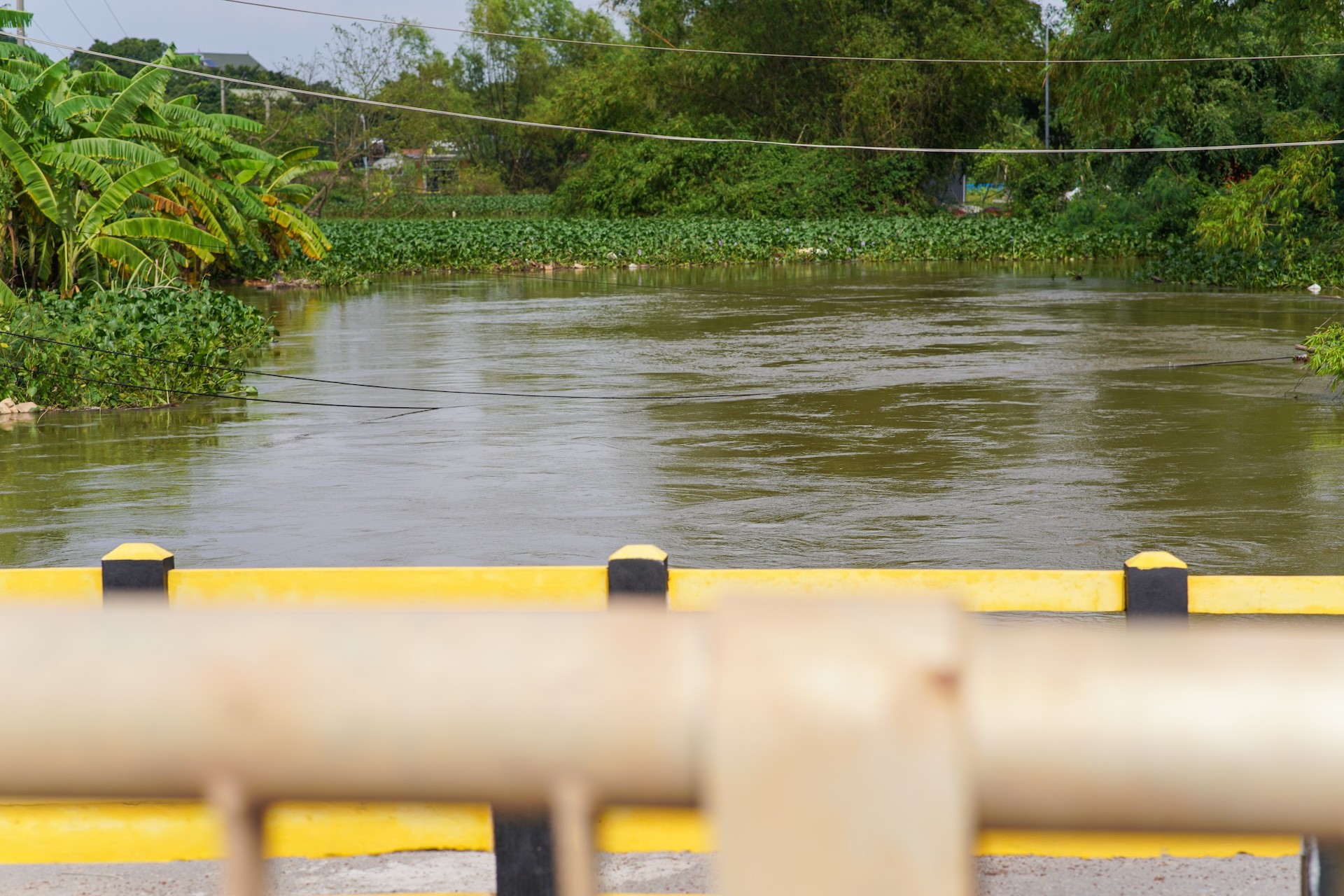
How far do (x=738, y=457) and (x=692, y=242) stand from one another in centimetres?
3649

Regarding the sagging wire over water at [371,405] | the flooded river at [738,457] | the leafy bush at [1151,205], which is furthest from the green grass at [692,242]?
the sagging wire over water at [371,405]

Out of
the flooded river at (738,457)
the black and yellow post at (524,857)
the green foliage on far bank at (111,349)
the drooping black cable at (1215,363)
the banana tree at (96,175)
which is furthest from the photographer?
the banana tree at (96,175)

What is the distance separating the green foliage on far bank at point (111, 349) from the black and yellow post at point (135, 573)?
12.8 m

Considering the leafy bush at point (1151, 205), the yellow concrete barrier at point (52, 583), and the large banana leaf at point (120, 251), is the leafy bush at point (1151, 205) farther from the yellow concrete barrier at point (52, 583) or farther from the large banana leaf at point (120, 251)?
the yellow concrete barrier at point (52, 583)

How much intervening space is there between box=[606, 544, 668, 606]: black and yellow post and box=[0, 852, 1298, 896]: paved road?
2.77ft

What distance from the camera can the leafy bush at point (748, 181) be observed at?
56375mm

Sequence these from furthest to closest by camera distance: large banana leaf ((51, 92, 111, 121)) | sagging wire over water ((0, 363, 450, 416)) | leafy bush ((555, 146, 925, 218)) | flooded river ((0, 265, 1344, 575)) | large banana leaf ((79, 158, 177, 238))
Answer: leafy bush ((555, 146, 925, 218)) → large banana leaf ((51, 92, 111, 121)) → large banana leaf ((79, 158, 177, 238)) → sagging wire over water ((0, 363, 450, 416)) → flooded river ((0, 265, 1344, 575))

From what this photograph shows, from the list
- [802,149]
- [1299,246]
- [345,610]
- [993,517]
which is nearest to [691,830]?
[345,610]

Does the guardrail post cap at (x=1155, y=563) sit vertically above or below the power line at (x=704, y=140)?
below

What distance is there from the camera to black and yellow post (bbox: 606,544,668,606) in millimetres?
3793

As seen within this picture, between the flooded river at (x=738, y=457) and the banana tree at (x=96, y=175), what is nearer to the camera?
the flooded river at (x=738, y=457)

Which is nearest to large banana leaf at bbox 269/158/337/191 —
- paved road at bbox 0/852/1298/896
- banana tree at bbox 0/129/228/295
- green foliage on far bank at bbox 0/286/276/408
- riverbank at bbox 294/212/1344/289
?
riverbank at bbox 294/212/1344/289

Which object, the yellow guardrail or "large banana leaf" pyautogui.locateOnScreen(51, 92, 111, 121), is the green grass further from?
the yellow guardrail

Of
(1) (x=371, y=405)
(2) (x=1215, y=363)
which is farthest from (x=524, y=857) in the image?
(2) (x=1215, y=363)
